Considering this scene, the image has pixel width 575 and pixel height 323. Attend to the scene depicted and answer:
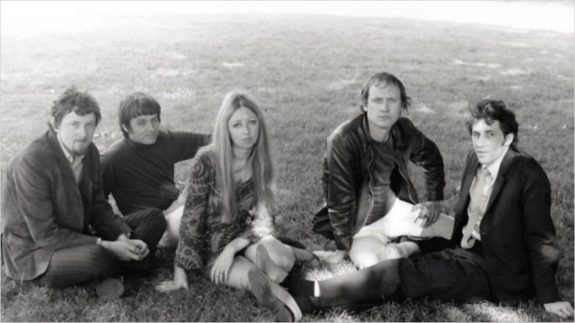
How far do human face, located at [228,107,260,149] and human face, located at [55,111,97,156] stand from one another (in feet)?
2.87

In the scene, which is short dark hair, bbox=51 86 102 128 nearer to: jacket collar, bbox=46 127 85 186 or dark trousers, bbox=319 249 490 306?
jacket collar, bbox=46 127 85 186

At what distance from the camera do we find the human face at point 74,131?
3426 mm

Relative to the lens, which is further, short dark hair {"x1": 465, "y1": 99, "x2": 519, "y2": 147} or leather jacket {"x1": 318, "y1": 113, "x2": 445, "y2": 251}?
leather jacket {"x1": 318, "y1": 113, "x2": 445, "y2": 251}

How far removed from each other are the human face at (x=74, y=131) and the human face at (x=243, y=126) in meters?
0.87

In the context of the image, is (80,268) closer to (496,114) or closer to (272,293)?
(272,293)

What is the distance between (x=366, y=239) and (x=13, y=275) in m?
2.31

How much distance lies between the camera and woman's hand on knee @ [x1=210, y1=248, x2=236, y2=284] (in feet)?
11.7

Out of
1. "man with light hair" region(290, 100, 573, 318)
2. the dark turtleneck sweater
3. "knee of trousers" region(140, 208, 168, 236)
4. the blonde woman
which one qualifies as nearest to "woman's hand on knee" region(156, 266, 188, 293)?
the blonde woman

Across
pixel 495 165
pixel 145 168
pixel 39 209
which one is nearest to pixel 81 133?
pixel 39 209

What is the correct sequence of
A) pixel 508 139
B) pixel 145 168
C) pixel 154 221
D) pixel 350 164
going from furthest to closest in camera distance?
1. pixel 145 168
2. pixel 350 164
3. pixel 154 221
4. pixel 508 139

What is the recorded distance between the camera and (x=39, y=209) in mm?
3305

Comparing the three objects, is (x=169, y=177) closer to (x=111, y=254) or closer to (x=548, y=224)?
(x=111, y=254)

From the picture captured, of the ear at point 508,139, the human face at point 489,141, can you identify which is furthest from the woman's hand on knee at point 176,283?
the ear at point 508,139

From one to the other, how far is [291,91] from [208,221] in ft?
17.5
